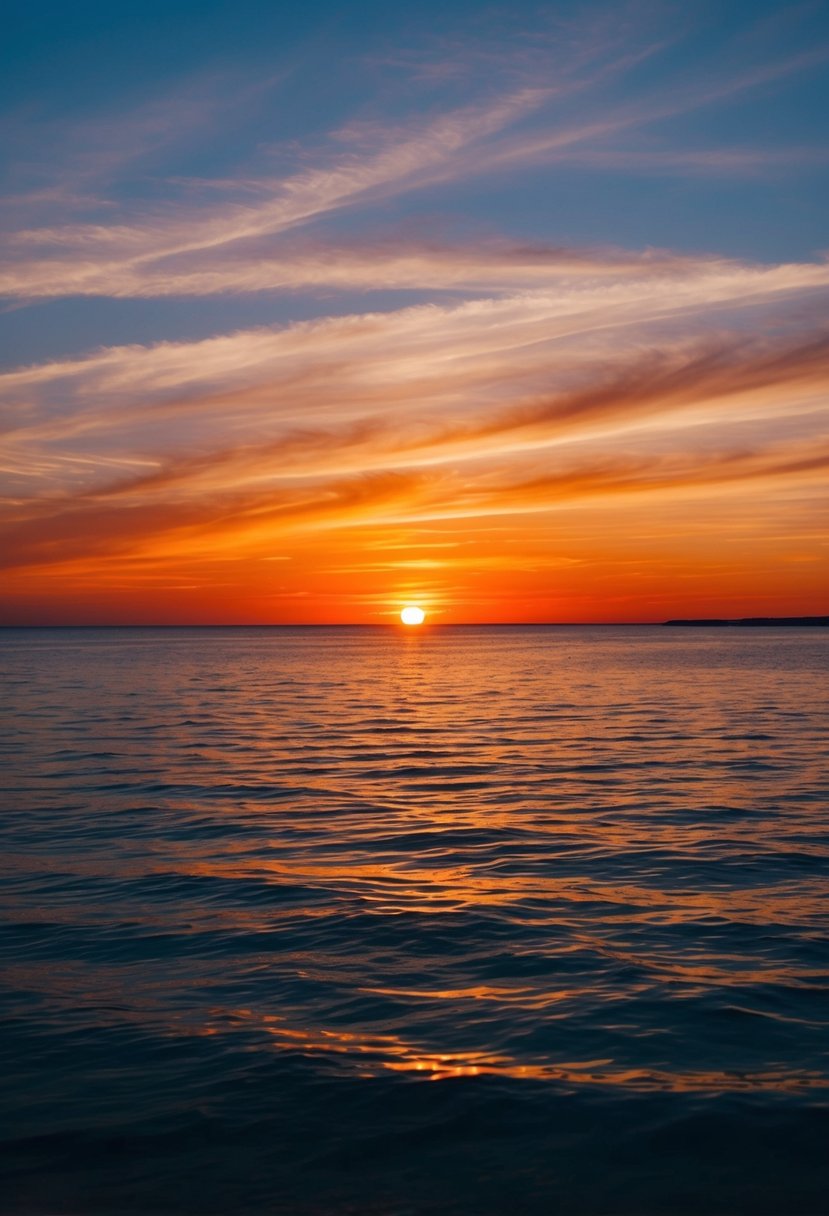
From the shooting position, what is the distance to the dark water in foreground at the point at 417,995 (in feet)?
27.7

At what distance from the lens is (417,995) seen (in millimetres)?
12117

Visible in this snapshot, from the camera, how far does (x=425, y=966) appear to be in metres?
13.1

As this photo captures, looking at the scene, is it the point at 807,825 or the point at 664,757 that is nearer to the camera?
the point at 807,825

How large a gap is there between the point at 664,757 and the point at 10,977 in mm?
24561

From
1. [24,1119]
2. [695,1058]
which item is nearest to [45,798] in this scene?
[24,1119]

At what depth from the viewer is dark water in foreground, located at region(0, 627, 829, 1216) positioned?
845 cm

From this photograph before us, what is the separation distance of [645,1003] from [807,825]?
11778 millimetres

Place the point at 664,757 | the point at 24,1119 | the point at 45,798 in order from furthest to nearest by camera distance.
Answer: the point at 664,757 → the point at 45,798 → the point at 24,1119

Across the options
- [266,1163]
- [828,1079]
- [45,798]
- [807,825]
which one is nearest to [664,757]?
[807,825]

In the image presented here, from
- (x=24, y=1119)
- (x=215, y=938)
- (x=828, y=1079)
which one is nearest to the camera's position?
(x=24, y=1119)

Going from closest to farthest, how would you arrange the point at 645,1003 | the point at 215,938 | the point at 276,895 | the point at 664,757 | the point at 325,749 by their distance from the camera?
1. the point at 645,1003
2. the point at 215,938
3. the point at 276,895
4. the point at 664,757
5. the point at 325,749

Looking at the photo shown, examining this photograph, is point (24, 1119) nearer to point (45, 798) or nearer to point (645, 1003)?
point (645, 1003)

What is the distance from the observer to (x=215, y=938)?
47.5ft

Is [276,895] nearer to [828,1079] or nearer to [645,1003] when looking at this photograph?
[645,1003]
